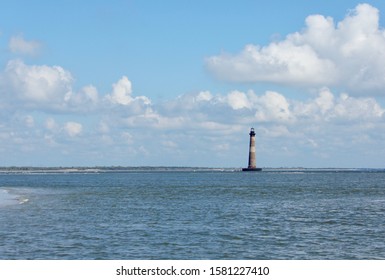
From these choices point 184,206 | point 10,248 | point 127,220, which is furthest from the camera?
point 184,206

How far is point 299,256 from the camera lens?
3712 centimetres

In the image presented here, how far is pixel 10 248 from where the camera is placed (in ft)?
127

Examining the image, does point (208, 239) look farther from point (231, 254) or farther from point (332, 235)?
point (332, 235)

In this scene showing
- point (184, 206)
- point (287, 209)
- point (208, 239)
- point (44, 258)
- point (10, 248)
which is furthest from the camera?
point (184, 206)

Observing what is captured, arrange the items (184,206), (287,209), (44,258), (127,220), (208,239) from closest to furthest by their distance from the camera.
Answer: (44,258), (208,239), (127,220), (287,209), (184,206)

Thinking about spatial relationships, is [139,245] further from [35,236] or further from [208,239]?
[35,236]

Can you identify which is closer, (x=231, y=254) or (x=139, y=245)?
(x=231, y=254)

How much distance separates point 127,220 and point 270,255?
22107 mm
